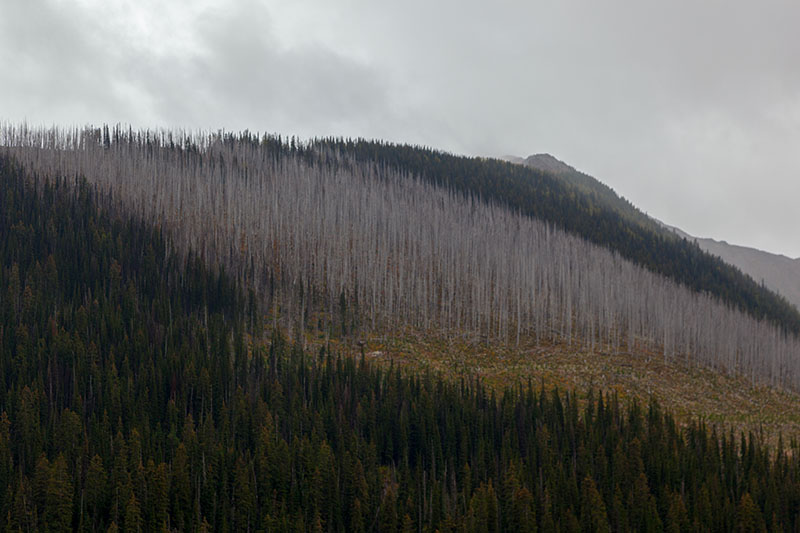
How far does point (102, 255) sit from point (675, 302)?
105 m

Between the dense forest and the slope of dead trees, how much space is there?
74.8 feet

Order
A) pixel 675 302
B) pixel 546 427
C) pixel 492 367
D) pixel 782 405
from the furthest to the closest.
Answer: pixel 675 302 → pixel 782 405 → pixel 492 367 → pixel 546 427

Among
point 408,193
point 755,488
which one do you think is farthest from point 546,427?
point 408,193

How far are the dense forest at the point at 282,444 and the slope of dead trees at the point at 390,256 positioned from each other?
74.8 feet

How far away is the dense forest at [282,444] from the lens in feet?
169

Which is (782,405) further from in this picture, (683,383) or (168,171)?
(168,171)

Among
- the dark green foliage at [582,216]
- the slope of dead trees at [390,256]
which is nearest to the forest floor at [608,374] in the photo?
the slope of dead trees at [390,256]

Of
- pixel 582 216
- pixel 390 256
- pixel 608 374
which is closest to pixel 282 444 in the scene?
pixel 608 374

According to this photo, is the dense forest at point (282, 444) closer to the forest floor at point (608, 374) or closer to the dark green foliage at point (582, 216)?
the forest floor at point (608, 374)

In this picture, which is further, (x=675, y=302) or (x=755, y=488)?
(x=675, y=302)

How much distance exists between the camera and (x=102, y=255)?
319 ft

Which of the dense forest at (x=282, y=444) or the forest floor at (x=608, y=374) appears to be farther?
the forest floor at (x=608, y=374)

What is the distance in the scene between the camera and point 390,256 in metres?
128

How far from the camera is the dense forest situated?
51500 mm
